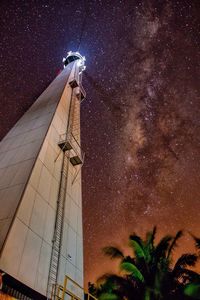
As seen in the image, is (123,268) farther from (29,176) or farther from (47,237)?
(29,176)

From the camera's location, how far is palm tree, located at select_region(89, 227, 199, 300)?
1523 centimetres

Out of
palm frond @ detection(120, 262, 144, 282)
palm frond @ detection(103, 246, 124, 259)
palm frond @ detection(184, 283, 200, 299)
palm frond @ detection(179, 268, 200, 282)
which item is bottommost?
palm frond @ detection(184, 283, 200, 299)

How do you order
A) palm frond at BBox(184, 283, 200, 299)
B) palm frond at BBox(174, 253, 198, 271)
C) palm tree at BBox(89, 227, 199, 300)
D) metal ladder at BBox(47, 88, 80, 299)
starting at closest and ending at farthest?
metal ladder at BBox(47, 88, 80, 299) < palm frond at BBox(184, 283, 200, 299) < palm tree at BBox(89, 227, 199, 300) < palm frond at BBox(174, 253, 198, 271)

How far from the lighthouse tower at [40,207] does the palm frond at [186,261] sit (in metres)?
5.71

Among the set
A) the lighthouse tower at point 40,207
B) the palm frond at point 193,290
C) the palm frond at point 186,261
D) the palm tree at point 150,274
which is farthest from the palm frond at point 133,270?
the palm frond at point 193,290

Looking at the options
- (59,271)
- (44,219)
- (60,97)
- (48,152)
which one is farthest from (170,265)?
(60,97)

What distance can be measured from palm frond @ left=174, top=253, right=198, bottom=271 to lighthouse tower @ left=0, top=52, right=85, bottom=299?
18.7ft

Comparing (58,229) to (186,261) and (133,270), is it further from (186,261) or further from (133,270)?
(186,261)

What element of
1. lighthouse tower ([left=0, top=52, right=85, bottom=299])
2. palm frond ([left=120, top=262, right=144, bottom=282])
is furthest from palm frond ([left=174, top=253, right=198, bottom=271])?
lighthouse tower ([left=0, top=52, right=85, bottom=299])

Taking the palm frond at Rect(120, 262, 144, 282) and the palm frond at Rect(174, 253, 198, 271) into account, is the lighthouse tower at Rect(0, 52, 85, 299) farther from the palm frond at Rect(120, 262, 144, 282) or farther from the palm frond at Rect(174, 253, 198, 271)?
the palm frond at Rect(174, 253, 198, 271)

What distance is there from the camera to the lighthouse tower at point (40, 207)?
10.2 meters

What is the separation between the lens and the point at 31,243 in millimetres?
11117

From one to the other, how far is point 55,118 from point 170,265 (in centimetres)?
1146

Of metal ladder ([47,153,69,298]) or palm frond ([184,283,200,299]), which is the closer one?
metal ladder ([47,153,69,298])
